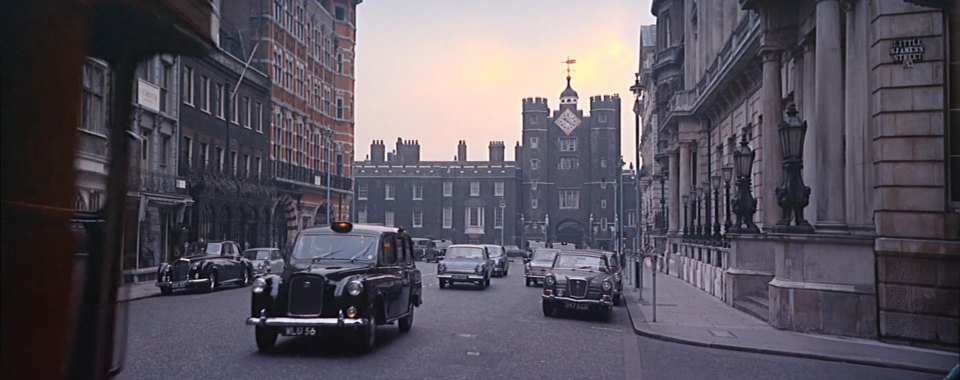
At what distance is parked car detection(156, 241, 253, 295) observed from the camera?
21.6 meters

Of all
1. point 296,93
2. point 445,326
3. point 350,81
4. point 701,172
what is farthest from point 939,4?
point 350,81

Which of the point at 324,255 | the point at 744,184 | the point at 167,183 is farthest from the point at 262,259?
the point at 744,184

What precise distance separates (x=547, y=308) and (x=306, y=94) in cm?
3402

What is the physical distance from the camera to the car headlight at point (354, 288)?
34.8 feet

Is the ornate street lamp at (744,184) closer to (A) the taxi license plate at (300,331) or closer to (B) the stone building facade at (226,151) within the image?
(A) the taxi license plate at (300,331)

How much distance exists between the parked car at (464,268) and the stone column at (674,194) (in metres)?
14.7

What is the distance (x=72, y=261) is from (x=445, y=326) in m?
11.4

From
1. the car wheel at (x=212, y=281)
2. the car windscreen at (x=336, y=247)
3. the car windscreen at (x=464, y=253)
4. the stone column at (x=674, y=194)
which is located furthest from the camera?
the stone column at (x=674, y=194)

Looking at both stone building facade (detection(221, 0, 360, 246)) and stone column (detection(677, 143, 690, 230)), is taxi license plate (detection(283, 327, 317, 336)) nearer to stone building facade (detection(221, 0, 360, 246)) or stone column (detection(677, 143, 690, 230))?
stone column (detection(677, 143, 690, 230))

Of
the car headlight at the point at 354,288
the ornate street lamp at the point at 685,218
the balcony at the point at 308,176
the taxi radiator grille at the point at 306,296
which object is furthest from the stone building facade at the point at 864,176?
the balcony at the point at 308,176

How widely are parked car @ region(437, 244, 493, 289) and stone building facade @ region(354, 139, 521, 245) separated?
6299cm

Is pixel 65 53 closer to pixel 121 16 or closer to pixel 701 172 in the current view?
pixel 121 16

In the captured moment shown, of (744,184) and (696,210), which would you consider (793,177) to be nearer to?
(744,184)

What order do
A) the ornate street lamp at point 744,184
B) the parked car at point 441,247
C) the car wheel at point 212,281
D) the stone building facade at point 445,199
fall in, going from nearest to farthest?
1. the ornate street lamp at point 744,184
2. the car wheel at point 212,281
3. the parked car at point 441,247
4. the stone building facade at point 445,199
